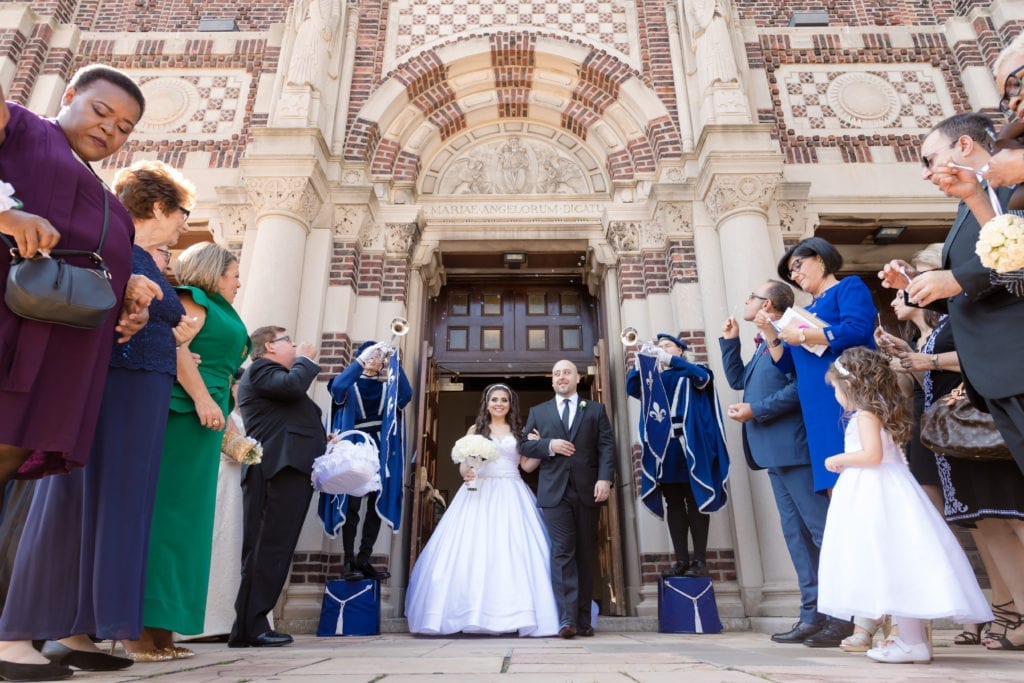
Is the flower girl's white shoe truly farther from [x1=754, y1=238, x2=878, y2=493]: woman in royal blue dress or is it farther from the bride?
the bride

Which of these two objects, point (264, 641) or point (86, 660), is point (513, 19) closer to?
point (264, 641)

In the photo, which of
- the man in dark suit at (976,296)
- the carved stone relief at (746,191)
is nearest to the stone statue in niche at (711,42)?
the carved stone relief at (746,191)

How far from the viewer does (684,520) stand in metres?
5.07

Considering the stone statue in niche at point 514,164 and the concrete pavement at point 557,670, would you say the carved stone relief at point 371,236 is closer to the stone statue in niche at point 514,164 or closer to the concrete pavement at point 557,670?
the stone statue in niche at point 514,164

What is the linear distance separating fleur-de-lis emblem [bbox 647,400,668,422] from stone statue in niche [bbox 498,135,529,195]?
11.0 feet

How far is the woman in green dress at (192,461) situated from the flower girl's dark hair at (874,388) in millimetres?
2717

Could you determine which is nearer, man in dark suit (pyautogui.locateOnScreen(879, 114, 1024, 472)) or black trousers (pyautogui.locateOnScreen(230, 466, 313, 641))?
man in dark suit (pyautogui.locateOnScreen(879, 114, 1024, 472))

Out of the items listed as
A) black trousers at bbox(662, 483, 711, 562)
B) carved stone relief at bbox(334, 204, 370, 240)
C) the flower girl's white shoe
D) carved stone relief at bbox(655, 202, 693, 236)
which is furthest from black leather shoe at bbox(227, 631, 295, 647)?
carved stone relief at bbox(655, 202, 693, 236)

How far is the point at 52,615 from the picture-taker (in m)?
1.93

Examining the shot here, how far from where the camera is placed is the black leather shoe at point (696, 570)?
4779mm

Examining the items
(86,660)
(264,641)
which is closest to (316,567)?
(264,641)

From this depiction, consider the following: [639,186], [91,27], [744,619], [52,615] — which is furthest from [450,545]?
[91,27]

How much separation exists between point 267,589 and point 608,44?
6.93 m

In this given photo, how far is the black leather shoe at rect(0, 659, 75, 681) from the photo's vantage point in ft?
5.71
